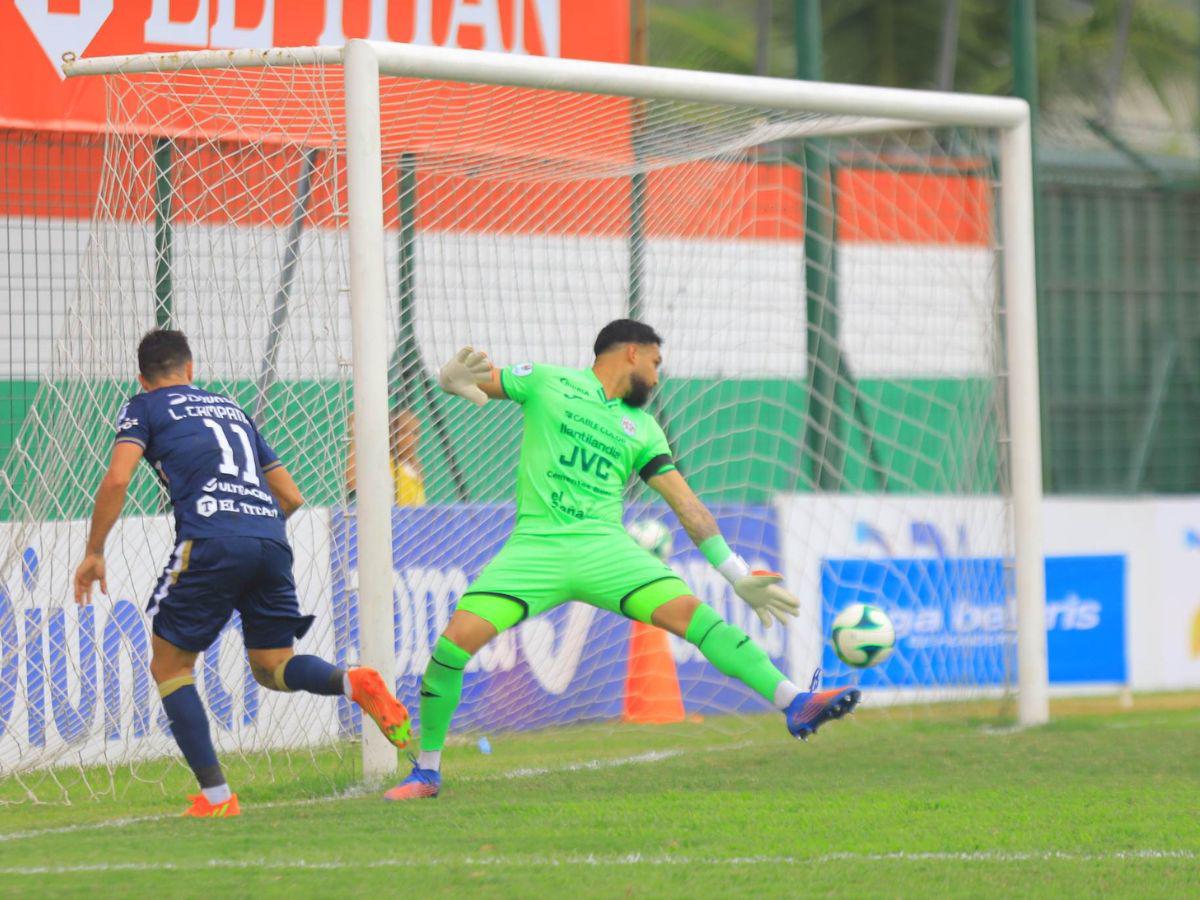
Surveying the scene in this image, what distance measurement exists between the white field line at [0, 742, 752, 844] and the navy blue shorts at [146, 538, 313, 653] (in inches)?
28.1

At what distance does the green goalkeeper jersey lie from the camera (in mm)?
7457

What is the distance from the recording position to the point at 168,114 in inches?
340

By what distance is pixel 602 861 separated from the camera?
18.7 ft

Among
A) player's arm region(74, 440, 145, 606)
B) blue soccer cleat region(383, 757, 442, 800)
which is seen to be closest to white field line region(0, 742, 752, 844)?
blue soccer cleat region(383, 757, 442, 800)

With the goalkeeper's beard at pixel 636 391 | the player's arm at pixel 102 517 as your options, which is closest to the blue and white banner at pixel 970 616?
the goalkeeper's beard at pixel 636 391

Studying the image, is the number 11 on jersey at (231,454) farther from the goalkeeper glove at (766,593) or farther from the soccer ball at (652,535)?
the soccer ball at (652,535)

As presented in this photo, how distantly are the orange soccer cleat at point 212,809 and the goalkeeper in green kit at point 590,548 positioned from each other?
2.11 ft

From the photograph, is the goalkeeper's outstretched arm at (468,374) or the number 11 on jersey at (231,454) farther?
the goalkeeper's outstretched arm at (468,374)

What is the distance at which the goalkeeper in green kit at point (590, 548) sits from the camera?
23.7ft

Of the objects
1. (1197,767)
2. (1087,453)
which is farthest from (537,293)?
(1087,453)

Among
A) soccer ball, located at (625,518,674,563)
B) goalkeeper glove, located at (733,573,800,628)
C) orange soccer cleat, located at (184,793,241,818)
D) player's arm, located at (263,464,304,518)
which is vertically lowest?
orange soccer cleat, located at (184,793,241,818)

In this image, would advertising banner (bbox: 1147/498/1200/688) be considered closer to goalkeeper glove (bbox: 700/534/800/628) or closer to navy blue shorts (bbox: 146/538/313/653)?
goalkeeper glove (bbox: 700/534/800/628)

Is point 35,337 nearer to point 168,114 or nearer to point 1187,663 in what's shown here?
point 168,114

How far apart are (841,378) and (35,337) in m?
5.18
